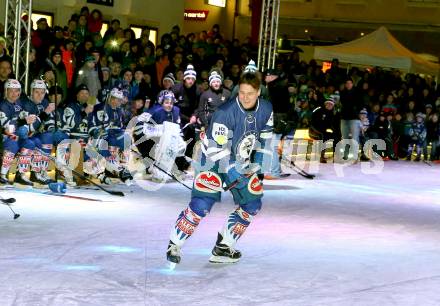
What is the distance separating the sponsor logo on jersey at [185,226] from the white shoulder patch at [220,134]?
685 millimetres

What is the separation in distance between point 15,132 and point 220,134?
4.90 meters

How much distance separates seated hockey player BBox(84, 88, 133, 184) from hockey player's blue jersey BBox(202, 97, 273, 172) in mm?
5386

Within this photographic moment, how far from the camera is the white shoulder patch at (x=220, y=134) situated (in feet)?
24.3

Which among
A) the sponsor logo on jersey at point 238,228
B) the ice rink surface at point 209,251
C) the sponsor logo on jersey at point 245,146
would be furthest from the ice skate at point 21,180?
the sponsor logo on jersey at point 245,146

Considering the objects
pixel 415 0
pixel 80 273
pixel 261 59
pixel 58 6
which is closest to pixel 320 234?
pixel 80 273

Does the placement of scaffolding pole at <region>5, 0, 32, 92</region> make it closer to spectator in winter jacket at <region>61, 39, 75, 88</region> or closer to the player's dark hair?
spectator in winter jacket at <region>61, 39, 75, 88</region>

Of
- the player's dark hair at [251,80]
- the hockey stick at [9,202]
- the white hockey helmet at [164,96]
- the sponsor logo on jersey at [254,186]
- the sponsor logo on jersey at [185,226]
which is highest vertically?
the player's dark hair at [251,80]

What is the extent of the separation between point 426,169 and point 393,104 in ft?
11.0

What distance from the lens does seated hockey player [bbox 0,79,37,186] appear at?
37.8 feet

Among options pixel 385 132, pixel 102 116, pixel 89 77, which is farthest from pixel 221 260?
pixel 385 132

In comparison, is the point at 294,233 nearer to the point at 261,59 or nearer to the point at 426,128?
the point at 261,59

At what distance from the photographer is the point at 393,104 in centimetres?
2162

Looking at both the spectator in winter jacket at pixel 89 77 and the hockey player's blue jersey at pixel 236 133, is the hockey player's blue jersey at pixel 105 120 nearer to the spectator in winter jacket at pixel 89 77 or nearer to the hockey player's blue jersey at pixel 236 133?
the spectator in winter jacket at pixel 89 77

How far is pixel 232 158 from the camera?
25.0 feet
